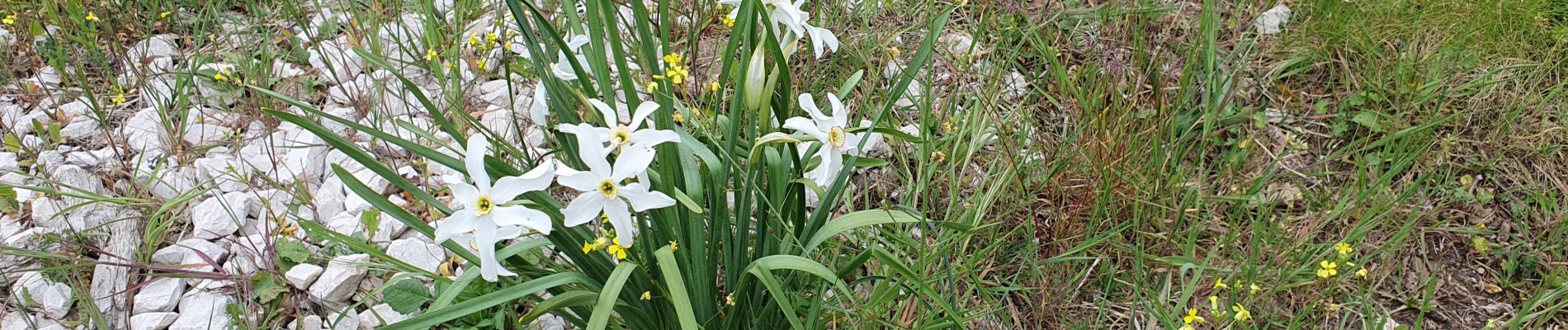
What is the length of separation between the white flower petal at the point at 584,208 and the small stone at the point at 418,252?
94 centimetres

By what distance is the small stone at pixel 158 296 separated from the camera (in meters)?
1.94

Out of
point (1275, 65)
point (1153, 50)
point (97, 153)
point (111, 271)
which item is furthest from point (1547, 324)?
point (97, 153)

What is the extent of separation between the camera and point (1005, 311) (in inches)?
77.4

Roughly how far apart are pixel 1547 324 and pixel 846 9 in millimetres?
1689

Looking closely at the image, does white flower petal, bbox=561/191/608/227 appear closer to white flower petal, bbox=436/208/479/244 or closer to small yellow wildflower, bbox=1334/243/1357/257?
white flower petal, bbox=436/208/479/244

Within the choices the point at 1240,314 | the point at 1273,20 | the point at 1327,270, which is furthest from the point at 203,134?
the point at 1273,20

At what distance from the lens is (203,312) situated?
1905 millimetres

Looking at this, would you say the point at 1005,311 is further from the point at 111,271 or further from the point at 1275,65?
the point at 111,271

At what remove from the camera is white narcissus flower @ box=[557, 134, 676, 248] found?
3.72 feet

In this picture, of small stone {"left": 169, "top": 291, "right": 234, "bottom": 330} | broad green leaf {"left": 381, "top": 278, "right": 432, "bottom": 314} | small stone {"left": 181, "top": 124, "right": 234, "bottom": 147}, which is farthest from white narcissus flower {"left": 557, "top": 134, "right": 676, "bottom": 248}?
small stone {"left": 181, "top": 124, "right": 234, "bottom": 147}

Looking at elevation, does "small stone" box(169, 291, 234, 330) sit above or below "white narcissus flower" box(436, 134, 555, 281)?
below

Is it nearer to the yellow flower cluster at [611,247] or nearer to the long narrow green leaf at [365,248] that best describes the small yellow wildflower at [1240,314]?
the yellow flower cluster at [611,247]

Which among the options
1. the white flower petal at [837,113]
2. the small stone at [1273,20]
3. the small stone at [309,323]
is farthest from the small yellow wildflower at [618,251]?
the small stone at [1273,20]

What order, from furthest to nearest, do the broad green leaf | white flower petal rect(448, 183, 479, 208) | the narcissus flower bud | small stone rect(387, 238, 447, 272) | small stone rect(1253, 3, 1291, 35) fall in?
small stone rect(1253, 3, 1291, 35) → small stone rect(387, 238, 447, 272) → the broad green leaf → the narcissus flower bud → white flower petal rect(448, 183, 479, 208)
